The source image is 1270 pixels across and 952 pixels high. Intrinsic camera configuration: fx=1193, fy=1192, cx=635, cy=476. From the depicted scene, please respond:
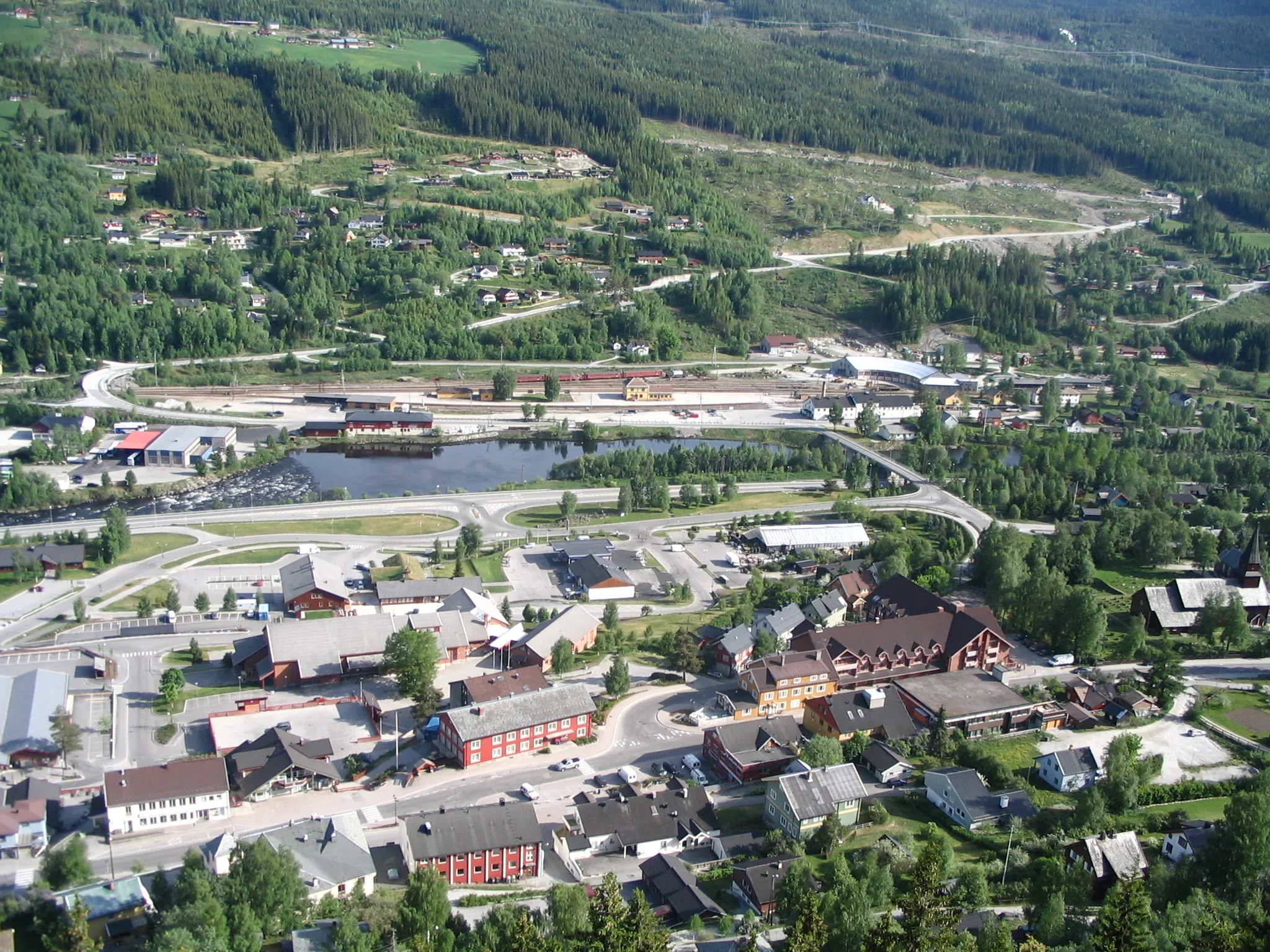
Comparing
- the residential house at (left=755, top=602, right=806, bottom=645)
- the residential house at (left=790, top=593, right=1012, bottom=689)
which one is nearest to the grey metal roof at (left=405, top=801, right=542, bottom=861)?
the residential house at (left=790, top=593, right=1012, bottom=689)

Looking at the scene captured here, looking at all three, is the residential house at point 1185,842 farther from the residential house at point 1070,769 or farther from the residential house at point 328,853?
the residential house at point 328,853

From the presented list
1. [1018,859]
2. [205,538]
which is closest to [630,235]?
[205,538]

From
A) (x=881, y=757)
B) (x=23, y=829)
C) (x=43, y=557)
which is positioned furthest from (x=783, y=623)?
(x=43, y=557)

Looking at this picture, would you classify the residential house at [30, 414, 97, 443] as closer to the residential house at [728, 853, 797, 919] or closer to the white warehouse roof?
the white warehouse roof

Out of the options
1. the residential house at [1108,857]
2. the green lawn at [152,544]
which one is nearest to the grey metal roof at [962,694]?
the residential house at [1108,857]

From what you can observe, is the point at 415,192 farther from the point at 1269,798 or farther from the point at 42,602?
the point at 1269,798

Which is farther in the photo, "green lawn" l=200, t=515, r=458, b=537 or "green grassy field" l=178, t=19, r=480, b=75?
"green grassy field" l=178, t=19, r=480, b=75

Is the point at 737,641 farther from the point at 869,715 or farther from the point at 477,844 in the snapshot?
the point at 477,844
